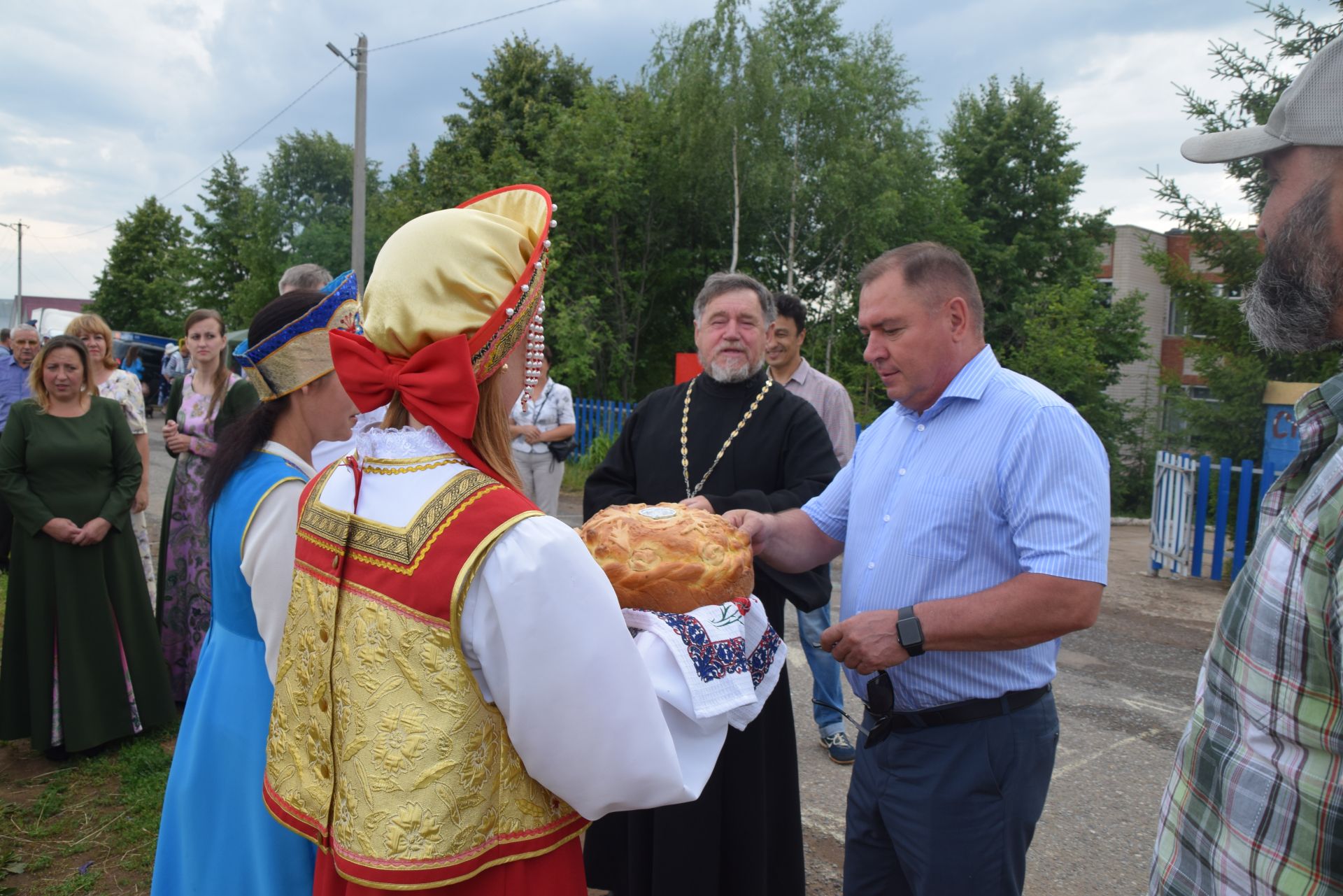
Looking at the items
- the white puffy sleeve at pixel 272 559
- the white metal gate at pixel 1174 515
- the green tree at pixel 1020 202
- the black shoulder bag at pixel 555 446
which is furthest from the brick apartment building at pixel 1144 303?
the white puffy sleeve at pixel 272 559

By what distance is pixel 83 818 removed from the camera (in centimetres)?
392

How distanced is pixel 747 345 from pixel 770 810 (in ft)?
5.90

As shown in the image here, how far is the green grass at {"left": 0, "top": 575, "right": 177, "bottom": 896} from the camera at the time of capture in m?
3.47

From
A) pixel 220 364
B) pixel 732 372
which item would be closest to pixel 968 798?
pixel 732 372

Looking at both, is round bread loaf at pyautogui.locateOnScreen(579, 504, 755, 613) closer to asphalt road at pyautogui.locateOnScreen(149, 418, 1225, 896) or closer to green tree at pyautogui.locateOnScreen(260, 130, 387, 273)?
asphalt road at pyautogui.locateOnScreen(149, 418, 1225, 896)

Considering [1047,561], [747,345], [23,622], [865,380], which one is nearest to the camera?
[1047,561]

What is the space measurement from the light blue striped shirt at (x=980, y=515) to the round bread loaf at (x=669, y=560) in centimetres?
57

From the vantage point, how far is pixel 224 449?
241 centimetres

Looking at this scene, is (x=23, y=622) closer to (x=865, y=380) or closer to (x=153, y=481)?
(x=153, y=481)

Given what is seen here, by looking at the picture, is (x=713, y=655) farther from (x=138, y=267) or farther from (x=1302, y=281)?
(x=138, y=267)

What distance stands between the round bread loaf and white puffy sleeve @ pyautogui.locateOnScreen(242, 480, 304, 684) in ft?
2.62

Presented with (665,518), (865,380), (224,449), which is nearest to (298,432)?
(224,449)

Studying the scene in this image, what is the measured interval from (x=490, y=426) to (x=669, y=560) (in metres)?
0.45

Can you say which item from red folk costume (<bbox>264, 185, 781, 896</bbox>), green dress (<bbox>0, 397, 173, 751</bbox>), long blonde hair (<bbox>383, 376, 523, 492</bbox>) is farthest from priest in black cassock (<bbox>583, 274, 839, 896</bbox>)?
green dress (<bbox>0, 397, 173, 751</bbox>)
